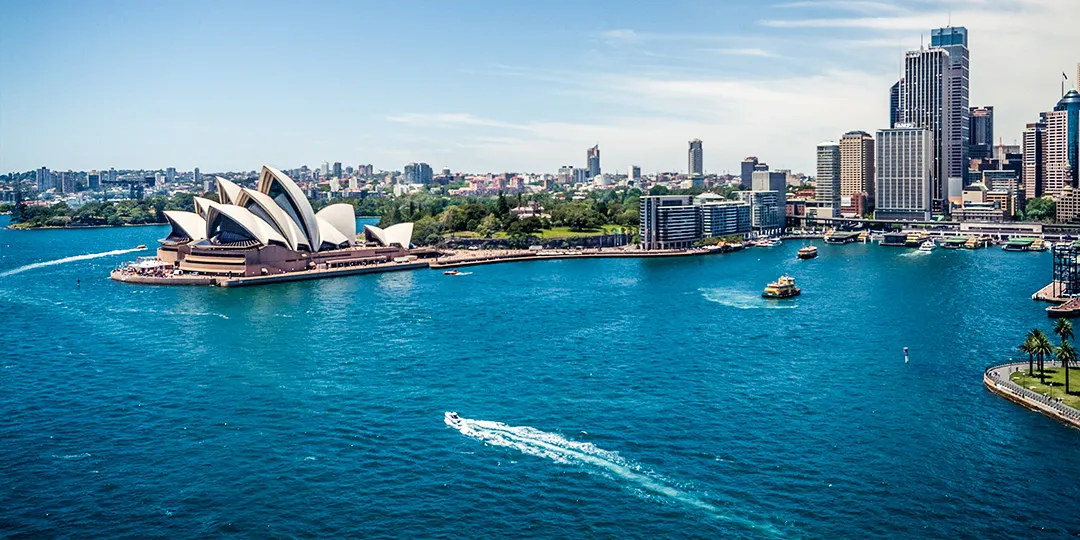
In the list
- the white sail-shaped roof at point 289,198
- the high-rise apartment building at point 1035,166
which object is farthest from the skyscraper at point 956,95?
the white sail-shaped roof at point 289,198

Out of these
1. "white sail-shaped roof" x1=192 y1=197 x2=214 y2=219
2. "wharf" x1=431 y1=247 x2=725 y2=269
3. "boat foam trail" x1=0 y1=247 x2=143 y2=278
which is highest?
"white sail-shaped roof" x1=192 y1=197 x2=214 y2=219

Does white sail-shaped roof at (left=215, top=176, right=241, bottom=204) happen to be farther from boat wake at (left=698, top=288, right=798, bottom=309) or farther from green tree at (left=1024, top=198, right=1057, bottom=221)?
green tree at (left=1024, top=198, right=1057, bottom=221)

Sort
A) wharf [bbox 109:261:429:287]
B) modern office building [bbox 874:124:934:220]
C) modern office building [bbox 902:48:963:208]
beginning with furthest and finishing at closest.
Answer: modern office building [bbox 902:48:963:208]
modern office building [bbox 874:124:934:220]
wharf [bbox 109:261:429:287]

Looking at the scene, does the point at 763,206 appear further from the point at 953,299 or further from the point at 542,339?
the point at 542,339

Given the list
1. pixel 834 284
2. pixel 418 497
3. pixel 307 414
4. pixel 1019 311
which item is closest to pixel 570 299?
pixel 834 284

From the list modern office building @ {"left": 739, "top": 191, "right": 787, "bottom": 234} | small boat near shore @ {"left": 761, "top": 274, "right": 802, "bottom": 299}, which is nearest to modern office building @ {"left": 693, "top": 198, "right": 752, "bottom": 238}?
modern office building @ {"left": 739, "top": 191, "right": 787, "bottom": 234}

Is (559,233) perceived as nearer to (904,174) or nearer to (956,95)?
(904,174)
